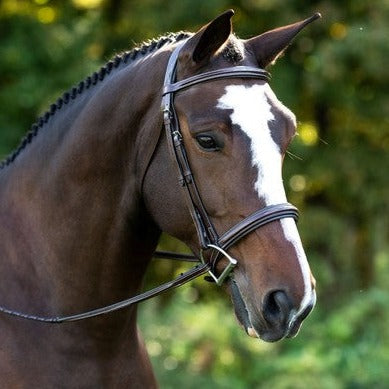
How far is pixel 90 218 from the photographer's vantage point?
3.29 metres

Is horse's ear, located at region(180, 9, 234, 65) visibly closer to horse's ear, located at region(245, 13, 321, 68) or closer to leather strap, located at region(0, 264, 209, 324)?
horse's ear, located at region(245, 13, 321, 68)

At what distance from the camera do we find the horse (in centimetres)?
291

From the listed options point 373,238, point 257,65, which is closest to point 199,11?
point 373,238

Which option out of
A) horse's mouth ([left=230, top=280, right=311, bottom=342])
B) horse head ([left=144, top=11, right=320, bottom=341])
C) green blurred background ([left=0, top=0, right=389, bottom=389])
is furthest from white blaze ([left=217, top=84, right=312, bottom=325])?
green blurred background ([left=0, top=0, right=389, bottom=389])

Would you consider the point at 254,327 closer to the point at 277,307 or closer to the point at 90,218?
the point at 277,307

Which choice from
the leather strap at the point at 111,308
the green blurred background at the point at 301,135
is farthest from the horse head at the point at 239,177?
the green blurred background at the point at 301,135

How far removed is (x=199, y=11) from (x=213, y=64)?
6.92 meters

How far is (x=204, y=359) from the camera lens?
7719 mm

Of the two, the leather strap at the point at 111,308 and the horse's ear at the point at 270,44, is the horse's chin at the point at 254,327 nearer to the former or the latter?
the leather strap at the point at 111,308

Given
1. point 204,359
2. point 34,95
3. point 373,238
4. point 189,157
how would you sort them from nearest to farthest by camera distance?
point 189,157
point 204,359
point 34,95
point 373,238

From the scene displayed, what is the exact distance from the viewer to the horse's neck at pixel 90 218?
10.7 ft

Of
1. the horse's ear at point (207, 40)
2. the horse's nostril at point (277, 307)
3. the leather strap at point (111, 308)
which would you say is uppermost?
the horse's ear at point (207, 40)

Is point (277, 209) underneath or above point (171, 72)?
underneath

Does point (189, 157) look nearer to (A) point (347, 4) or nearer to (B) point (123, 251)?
(B) point (123, 251)
